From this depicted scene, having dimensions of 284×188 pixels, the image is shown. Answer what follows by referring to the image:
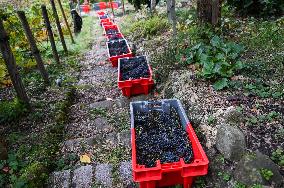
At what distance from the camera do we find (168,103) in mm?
5543

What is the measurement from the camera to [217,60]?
5.59 metres

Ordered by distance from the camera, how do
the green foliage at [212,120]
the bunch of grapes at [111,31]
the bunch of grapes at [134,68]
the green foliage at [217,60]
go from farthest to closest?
the bunch of grapes at [111,31] → the bunch of grapes at [134,68] → the green foliage at [217,60] → the green foliage at [212,120]

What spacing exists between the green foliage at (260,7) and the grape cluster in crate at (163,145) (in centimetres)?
376

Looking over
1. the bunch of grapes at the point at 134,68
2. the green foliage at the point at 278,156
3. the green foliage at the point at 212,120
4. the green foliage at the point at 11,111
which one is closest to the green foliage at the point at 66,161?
the green foliage at the point at 11,111

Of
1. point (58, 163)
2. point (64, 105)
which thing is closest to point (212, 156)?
point (58, 163)

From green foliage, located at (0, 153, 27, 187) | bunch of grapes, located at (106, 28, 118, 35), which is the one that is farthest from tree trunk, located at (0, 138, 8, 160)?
bunch of grapes, located at (106, 28, 118, 35)

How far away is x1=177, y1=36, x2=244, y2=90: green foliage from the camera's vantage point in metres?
5.40

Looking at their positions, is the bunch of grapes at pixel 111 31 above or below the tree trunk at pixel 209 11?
below

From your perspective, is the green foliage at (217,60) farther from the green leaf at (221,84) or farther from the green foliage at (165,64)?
the green foliage at (165,64)

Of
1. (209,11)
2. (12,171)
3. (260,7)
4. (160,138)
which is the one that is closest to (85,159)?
(12,171)

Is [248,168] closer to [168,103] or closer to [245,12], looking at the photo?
[168,103]

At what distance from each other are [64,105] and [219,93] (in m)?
3.26

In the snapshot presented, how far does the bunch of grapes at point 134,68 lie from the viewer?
739 cm

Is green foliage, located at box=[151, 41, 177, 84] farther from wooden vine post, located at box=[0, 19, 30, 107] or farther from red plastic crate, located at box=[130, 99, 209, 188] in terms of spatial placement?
red plastic crate, located at box=[130, 99, 209, 188]
